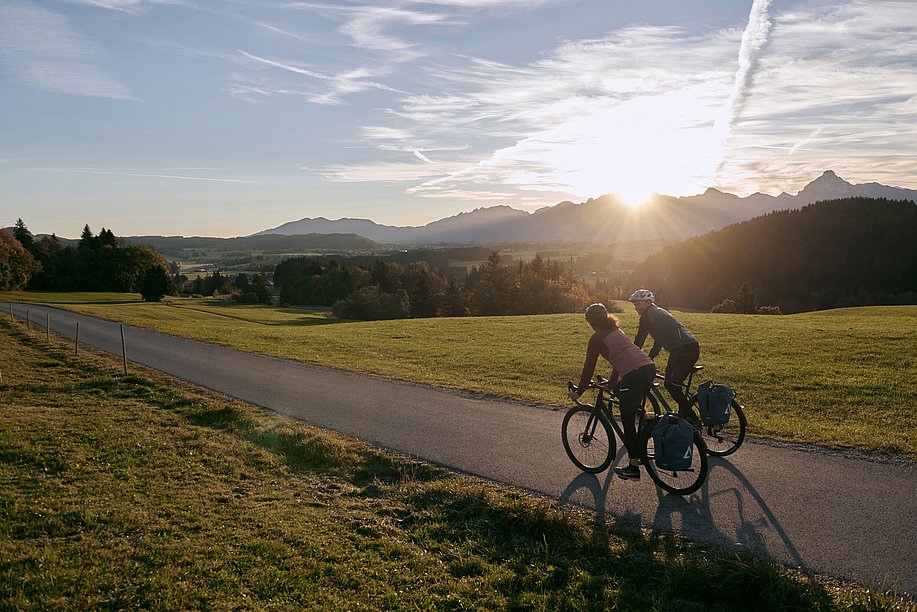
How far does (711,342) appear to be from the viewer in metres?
22.0

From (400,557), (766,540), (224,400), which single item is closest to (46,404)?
(224,400)

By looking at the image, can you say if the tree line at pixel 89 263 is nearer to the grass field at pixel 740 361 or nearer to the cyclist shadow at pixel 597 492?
the grass field at pixel 740 361

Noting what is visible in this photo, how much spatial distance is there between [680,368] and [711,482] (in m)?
1.87

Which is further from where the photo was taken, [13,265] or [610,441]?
[13,265]

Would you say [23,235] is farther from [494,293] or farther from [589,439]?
[589,439]

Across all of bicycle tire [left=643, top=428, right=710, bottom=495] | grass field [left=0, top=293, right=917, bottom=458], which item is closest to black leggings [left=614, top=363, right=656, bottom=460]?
bicycle tire [left=643, top=428, right=710, bottom=495]

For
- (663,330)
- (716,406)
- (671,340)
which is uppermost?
(663,330)

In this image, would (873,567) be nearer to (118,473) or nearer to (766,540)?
(766,540)

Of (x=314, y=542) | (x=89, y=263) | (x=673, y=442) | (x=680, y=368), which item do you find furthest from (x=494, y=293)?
(x=89, y=263)

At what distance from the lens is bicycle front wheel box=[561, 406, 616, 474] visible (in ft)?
27.6

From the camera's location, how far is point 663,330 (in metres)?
9.02

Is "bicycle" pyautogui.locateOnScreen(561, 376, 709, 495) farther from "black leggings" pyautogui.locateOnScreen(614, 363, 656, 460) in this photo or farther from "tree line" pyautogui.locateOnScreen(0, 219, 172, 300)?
"tree line" pyautogui.locateOnScreen(0, 219, 172, 300)

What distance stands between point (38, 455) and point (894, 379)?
19.9m

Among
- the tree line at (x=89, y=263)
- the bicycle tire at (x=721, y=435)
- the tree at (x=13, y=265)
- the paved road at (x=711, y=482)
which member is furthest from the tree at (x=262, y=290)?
the bicycle tire at (x=721, y=435)
